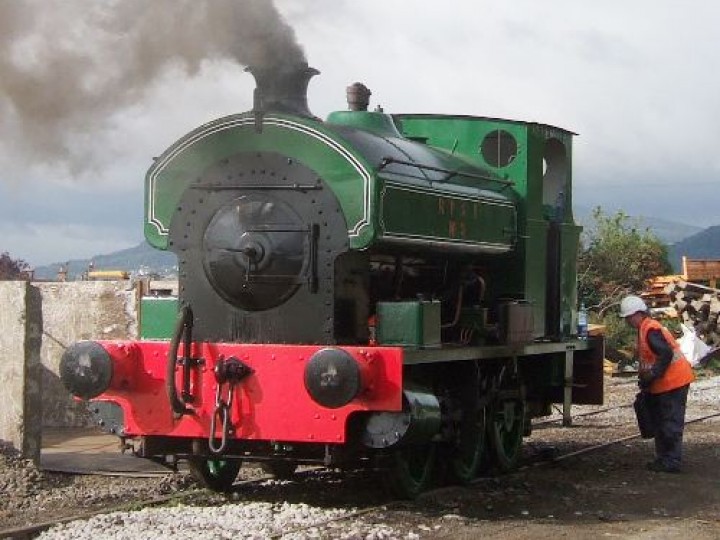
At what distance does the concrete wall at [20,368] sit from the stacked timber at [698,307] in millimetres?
17729

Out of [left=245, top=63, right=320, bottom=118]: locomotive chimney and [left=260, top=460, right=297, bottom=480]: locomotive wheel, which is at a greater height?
[left=245, top=63, right=320, bottom=118]: locomotive chimney

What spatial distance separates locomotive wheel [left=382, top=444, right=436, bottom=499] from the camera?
812 centimetres

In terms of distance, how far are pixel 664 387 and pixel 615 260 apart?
80.8ft

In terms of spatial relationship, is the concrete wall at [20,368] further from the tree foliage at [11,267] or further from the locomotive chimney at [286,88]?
the tree foliage at [11,267]

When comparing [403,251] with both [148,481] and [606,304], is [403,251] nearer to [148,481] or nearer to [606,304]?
[148,481]

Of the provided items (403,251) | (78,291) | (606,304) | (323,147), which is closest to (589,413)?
(78,291)

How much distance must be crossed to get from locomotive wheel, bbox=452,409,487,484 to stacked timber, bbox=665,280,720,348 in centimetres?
1615

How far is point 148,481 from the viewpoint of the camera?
9258 mm

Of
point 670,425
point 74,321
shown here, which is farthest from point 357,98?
point 74,321

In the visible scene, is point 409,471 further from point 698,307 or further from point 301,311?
point 698,307

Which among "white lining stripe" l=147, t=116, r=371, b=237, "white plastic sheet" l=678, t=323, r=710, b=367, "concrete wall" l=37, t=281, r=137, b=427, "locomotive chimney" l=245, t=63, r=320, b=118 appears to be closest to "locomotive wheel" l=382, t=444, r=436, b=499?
"white lining stripe" l=147, t=116, r=371, b=237

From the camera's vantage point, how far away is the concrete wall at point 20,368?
9.41 meters

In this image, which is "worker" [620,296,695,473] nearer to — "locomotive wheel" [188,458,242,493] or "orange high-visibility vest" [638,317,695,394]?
"orange high-visibility vest" [638,317,695,394]

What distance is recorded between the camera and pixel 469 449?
9422 millimetres
